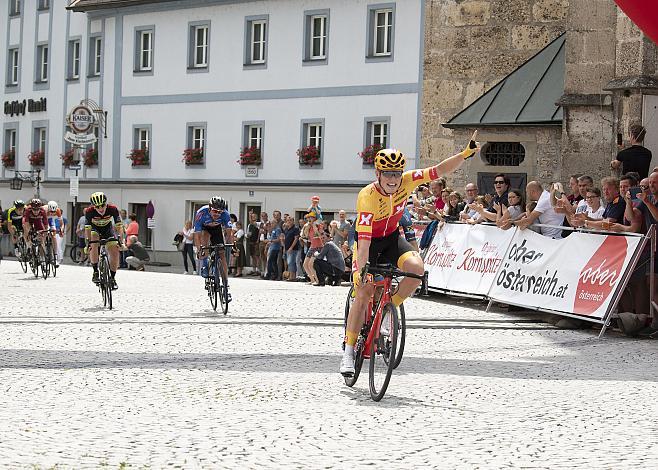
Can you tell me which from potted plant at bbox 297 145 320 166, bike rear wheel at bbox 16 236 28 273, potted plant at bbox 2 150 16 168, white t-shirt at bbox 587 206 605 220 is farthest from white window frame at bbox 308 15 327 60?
white t-shirt at bbox 587 206 605 220

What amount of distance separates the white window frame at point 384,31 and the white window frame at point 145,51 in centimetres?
1065

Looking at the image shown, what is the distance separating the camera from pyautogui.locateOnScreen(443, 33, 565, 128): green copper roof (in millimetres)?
30688

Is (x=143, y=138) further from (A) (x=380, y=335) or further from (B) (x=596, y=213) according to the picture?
(A) (x=380, y=335)

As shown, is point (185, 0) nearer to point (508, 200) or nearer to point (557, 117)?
point (557, 117)

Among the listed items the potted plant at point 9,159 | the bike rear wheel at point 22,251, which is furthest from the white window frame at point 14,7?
the bike rear wheel at point 22,251

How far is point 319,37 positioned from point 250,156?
15.2 feet

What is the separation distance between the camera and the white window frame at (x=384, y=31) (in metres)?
40.6

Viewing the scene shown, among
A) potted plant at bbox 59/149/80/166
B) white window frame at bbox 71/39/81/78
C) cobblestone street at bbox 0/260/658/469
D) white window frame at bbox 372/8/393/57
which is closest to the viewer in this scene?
cobblestone street at bbox 0/260/658/469

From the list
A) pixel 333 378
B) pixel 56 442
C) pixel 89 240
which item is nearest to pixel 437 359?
pixel 333 378

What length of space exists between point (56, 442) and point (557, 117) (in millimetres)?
23637

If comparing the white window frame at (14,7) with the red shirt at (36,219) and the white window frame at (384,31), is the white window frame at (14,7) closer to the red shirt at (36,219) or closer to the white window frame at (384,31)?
the white window frame at (384,31)

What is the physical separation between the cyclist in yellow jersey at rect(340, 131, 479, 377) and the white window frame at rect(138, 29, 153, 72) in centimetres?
3823

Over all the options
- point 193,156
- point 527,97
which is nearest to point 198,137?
point 193,156

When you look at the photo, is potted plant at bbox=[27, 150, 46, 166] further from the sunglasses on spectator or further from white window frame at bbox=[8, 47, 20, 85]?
the sunglasses on spectator
